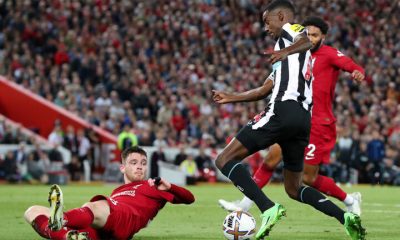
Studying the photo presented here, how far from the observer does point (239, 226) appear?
30.6ft

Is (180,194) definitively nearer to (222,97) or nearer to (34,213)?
(222,97)

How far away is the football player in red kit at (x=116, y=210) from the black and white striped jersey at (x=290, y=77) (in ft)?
4.06

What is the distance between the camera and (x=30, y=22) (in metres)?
31.5

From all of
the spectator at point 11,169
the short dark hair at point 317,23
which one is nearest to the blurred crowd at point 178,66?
the spectator at point 11,169

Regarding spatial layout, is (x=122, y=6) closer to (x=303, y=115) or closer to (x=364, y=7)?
(x=364, y=7)

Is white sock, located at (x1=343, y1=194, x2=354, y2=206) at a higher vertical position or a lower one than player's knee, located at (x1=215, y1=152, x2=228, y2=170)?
lower

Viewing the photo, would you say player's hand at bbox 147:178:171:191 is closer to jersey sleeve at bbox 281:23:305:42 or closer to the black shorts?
the black shorts

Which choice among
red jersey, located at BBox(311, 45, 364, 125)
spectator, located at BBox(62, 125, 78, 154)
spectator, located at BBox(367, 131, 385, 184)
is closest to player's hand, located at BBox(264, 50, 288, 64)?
red jersey, located at BBox(311, 45, 364, 125)

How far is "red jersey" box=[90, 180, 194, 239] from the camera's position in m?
9.30

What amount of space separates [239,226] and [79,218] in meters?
1.59

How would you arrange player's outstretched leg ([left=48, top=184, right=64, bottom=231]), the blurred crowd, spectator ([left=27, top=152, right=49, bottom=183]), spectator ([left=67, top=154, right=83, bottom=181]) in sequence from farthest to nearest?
1. the blurred crowd
2. spectator ([left=67, top=154, right=83, bottom=181])
3. spectator ([left=27, top=152, right=49, bottom=183])
4. player's outstretched leg ([left=48, top=184, right=64, bottom=231])

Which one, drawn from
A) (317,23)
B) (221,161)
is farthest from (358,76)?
(221,161)

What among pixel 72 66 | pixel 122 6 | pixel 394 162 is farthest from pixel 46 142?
pixel 394 162

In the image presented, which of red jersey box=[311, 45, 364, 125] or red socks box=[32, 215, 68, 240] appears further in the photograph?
red jersey box=[311, 45, 364, 125]
